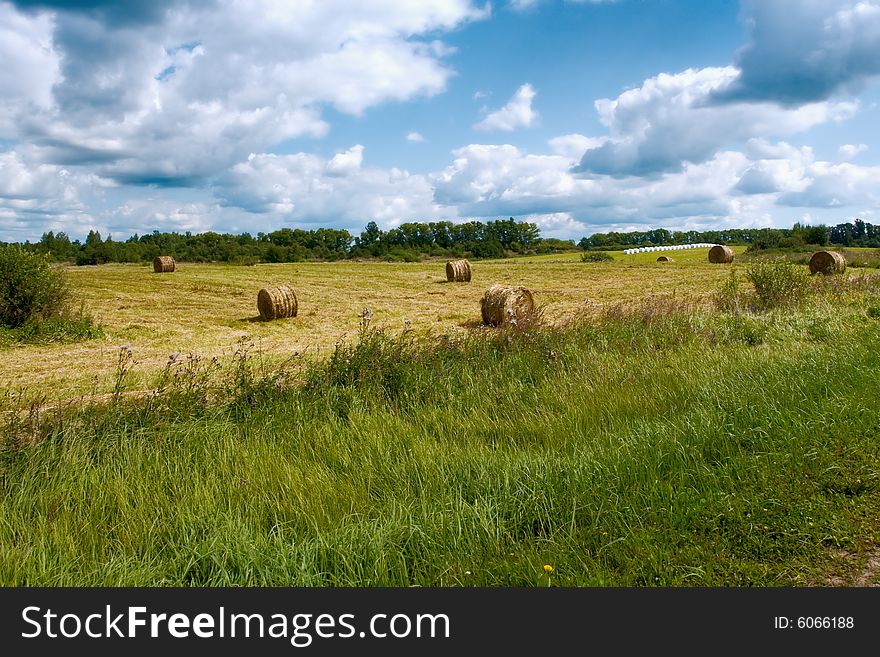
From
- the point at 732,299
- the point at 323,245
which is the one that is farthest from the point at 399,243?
the point at 732,299

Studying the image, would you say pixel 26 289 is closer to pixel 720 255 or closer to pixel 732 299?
pixel 732 299

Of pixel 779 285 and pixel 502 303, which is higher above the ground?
pixel 779 285

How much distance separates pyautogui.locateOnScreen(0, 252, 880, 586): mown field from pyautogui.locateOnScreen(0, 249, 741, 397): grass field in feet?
6.42

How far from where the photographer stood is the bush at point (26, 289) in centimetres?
1478

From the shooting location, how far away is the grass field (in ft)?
38.2

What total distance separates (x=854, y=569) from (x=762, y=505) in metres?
0.67

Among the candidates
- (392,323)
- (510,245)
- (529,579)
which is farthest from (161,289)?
(510,245)

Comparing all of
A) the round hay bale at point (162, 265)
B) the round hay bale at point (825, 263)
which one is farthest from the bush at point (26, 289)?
the round hay bale at point (825, 263)

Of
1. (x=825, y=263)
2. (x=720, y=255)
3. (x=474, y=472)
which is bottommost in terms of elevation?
(x=474, y=472)

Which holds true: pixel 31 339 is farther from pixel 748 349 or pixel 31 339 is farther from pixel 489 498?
pixel 748 349

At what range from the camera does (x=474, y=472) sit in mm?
4664

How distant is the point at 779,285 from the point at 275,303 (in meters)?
13.9

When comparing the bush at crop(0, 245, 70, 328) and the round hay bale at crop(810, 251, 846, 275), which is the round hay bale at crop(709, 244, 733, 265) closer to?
the round hay bale at crop(810, 251, 846, 275)

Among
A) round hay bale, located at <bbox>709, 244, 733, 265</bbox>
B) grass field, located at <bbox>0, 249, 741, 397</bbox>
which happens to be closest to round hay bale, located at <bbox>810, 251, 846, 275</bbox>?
grass field, located at <bbox>0, 249, 741, 397</bbox>
